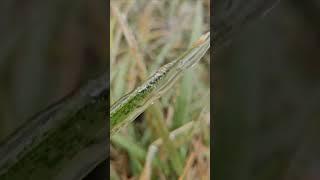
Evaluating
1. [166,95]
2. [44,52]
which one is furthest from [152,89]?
[44,52]

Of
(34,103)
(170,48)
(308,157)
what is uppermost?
(170,48)

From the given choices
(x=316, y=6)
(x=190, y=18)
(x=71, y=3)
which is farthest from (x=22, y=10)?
(x=316, y=6)

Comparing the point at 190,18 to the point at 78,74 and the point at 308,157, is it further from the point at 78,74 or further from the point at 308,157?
the point at 308,157

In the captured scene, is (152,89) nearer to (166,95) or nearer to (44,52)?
(166,95)
